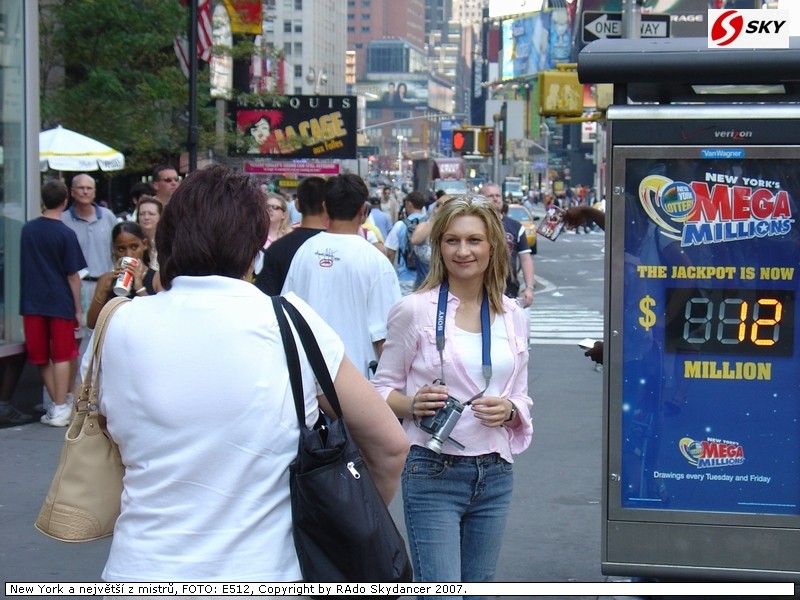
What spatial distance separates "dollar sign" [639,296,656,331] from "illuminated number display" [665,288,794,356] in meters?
0.06

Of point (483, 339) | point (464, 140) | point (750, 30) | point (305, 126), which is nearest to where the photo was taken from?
point (750, 30)

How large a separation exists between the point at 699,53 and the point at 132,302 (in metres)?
2.31

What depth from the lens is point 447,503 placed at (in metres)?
4.23

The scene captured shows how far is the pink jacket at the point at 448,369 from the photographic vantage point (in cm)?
425

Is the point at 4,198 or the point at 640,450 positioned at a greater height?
the point at 4,198

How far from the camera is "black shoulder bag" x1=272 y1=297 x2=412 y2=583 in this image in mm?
2625

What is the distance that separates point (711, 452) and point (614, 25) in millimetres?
9505

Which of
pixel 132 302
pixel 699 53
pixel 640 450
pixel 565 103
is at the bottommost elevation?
pixel 640 450

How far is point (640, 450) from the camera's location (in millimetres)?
4602

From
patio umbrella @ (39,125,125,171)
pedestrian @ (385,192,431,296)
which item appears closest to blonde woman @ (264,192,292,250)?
pedestrian @ (385,192,431,296)

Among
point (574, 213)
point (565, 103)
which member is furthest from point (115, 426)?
point (565, 103)

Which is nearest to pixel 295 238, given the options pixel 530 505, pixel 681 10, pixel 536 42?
pixel 530 505

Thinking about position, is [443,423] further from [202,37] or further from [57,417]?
[202,37]

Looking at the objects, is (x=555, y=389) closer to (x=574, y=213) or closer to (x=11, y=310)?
(x=11, y=310)
